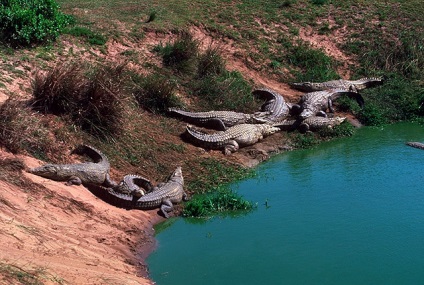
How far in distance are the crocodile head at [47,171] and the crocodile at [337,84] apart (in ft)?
32.0

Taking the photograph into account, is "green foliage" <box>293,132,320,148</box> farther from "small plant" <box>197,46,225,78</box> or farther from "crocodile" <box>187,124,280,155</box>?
"small plant" <box>197,46,225,78</box>

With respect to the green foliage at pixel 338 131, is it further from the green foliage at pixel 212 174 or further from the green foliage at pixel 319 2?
the green foliage at pixel 319 2

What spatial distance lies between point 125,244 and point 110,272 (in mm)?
1383

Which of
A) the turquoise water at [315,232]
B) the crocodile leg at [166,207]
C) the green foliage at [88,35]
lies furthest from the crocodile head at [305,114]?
the crocodile leg at [166,207]

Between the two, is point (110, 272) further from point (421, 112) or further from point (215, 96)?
point (421, 112)

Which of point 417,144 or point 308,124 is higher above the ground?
point 417,144

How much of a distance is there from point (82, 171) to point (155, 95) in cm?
452

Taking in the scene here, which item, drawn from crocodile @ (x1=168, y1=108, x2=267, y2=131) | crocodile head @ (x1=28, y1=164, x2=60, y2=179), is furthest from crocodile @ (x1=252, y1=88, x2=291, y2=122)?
crocodile head @ (x1=28, y1=164, x2=60, y2=179)

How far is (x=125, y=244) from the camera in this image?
31.6 ft

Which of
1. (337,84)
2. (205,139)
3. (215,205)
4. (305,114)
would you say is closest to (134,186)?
(215,205)

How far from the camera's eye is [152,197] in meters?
11.1

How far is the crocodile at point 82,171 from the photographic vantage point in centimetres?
1049

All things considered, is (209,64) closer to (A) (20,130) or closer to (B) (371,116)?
(B) (371,116)

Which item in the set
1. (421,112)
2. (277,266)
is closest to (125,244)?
(277,266)
